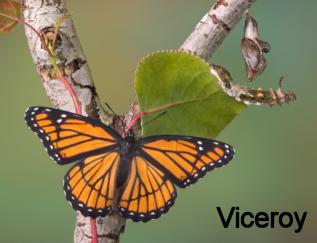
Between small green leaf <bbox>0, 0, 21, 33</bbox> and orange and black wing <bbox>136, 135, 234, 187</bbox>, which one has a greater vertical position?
small green leaf <bbox>0, 0, 21, 33</bbox>

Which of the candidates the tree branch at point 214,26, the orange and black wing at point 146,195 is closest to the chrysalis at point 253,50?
the tree branch at point 214,26

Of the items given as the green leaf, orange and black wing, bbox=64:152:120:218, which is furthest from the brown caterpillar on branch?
orange and black wing, bbox=64:152:120:218

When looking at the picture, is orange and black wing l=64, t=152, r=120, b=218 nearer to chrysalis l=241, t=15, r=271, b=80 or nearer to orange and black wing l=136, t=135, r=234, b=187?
orange and black wing l=136, t=135, r=234, b=187

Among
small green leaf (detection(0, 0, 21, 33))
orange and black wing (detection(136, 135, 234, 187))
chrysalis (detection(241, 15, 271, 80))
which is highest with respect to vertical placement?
small green leaf (detection(0, 0, 21, 33))

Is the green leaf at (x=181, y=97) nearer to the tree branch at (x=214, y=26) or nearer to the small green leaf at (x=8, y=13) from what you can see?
the tree branch at (x=214, y=26)

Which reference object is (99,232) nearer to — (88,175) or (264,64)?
(88,175)

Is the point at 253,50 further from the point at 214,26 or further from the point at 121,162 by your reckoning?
the point at 121,162
